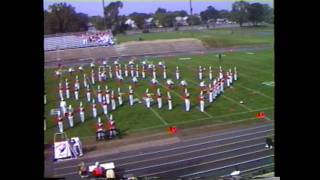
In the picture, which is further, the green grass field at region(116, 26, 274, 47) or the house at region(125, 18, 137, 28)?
the green grass field at region(116, 26, 274, 47)

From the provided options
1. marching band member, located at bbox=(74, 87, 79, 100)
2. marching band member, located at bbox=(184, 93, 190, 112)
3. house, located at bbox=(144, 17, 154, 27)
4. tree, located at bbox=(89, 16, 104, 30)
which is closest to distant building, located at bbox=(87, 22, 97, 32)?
tree, located at bbox=(89, 16, 104, 30)

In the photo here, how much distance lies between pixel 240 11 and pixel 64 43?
1384mm

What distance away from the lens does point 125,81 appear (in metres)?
4.62

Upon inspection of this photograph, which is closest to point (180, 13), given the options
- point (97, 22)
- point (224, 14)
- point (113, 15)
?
point (224, 14)

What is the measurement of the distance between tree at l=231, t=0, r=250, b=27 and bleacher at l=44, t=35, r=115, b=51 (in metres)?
1.12

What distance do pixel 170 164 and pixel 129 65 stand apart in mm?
994

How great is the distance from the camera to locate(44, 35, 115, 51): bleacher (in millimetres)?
3535

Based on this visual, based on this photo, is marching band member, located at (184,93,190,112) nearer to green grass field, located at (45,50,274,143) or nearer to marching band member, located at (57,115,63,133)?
green grass field, located at (45,50,274,143)

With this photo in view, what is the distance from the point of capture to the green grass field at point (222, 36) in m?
4.23

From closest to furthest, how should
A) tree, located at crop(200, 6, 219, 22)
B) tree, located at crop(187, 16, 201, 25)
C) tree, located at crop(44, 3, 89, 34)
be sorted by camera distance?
tree, located at crop(44, 3, 89, 34) → tree, located at crop(200, 6, 219, 22) → tree, located at crop(187, 16, 201, 25)

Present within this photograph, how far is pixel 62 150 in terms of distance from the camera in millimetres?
3750

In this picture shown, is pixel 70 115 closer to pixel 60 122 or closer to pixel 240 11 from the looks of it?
pixel 60 122
